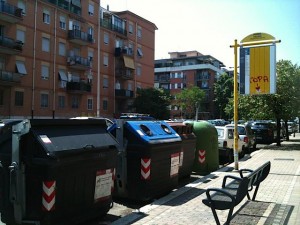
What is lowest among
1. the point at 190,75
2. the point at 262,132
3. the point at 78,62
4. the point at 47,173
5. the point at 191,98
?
the point at 262,132

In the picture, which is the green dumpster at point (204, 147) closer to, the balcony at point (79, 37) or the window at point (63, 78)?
the window at point (63, 78)

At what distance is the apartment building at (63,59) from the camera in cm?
3562

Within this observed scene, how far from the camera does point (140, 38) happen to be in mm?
59562

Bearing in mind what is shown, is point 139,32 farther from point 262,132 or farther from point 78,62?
point 262,132

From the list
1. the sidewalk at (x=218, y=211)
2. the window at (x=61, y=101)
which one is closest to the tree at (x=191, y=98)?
the window at (x=61, y=101)

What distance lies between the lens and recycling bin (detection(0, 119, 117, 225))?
5.05 meters

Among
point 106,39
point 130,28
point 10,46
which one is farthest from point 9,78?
point 130,28

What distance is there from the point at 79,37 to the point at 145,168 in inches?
1483

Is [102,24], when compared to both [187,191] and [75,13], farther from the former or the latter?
[187,191]

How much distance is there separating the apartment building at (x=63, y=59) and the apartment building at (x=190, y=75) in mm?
44448

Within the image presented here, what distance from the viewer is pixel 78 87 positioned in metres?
43.4

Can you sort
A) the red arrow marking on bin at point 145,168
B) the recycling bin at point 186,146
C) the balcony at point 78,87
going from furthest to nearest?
the balcony at point 78,87, the recycling bin at point 186,146, the red arrow marking on bin at point 145,168

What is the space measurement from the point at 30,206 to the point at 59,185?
470mm

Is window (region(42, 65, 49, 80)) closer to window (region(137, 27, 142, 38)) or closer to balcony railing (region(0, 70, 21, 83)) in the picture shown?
balcony railing (region(0, 70, 21, 83))
